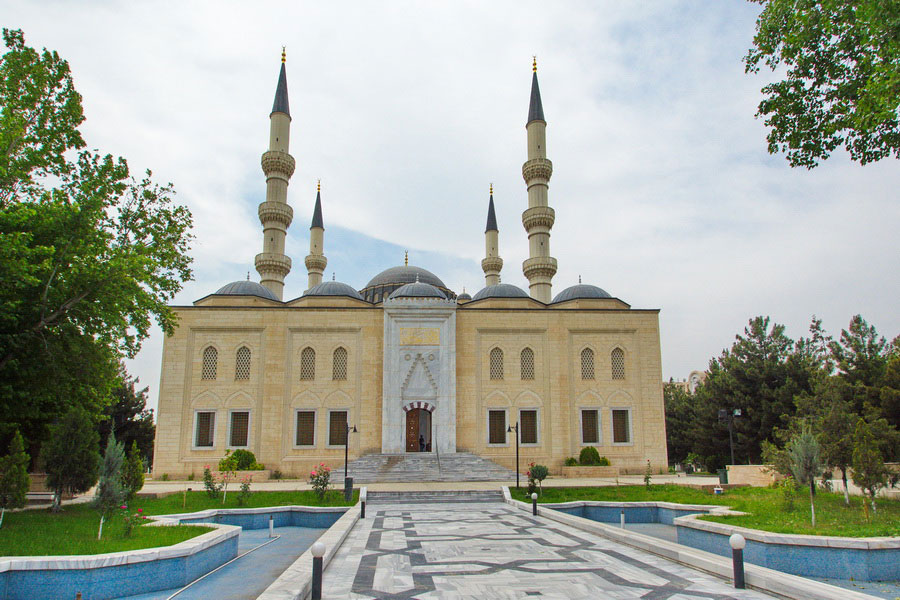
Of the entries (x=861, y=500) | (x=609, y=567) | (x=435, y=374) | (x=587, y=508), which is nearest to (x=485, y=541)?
(x=609, y=567)

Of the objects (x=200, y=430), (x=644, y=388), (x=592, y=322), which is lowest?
(x=200, y=430)

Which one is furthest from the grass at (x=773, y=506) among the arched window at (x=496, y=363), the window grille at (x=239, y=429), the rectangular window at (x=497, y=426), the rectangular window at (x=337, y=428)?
the window grille at (x=239, y=429)

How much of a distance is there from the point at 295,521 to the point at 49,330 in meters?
6.45

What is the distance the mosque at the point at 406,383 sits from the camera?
77.0ft

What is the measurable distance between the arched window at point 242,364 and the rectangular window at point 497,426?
9.93 meters

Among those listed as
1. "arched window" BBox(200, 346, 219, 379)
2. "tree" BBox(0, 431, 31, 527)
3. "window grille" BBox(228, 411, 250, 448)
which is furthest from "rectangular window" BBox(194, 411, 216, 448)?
"tree" BBox(0, 431, 31, 527)

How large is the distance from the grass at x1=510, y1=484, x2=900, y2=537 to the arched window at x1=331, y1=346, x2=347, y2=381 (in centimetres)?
984

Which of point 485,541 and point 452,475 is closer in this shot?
point 485,541

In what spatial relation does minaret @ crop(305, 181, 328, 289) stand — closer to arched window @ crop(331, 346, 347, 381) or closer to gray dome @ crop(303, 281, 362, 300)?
gray dome @ crop(303, 281, 362, 300)

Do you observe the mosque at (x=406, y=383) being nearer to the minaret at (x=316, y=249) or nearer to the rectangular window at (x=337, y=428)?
the rectangular window at (x=337, y=428)

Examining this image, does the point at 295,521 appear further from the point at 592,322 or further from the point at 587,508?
the point at 592,322

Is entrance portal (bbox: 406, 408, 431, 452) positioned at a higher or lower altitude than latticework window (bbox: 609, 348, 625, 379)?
lower

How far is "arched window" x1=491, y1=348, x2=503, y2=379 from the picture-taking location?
25.0 meters

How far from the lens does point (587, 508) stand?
14195 mm
